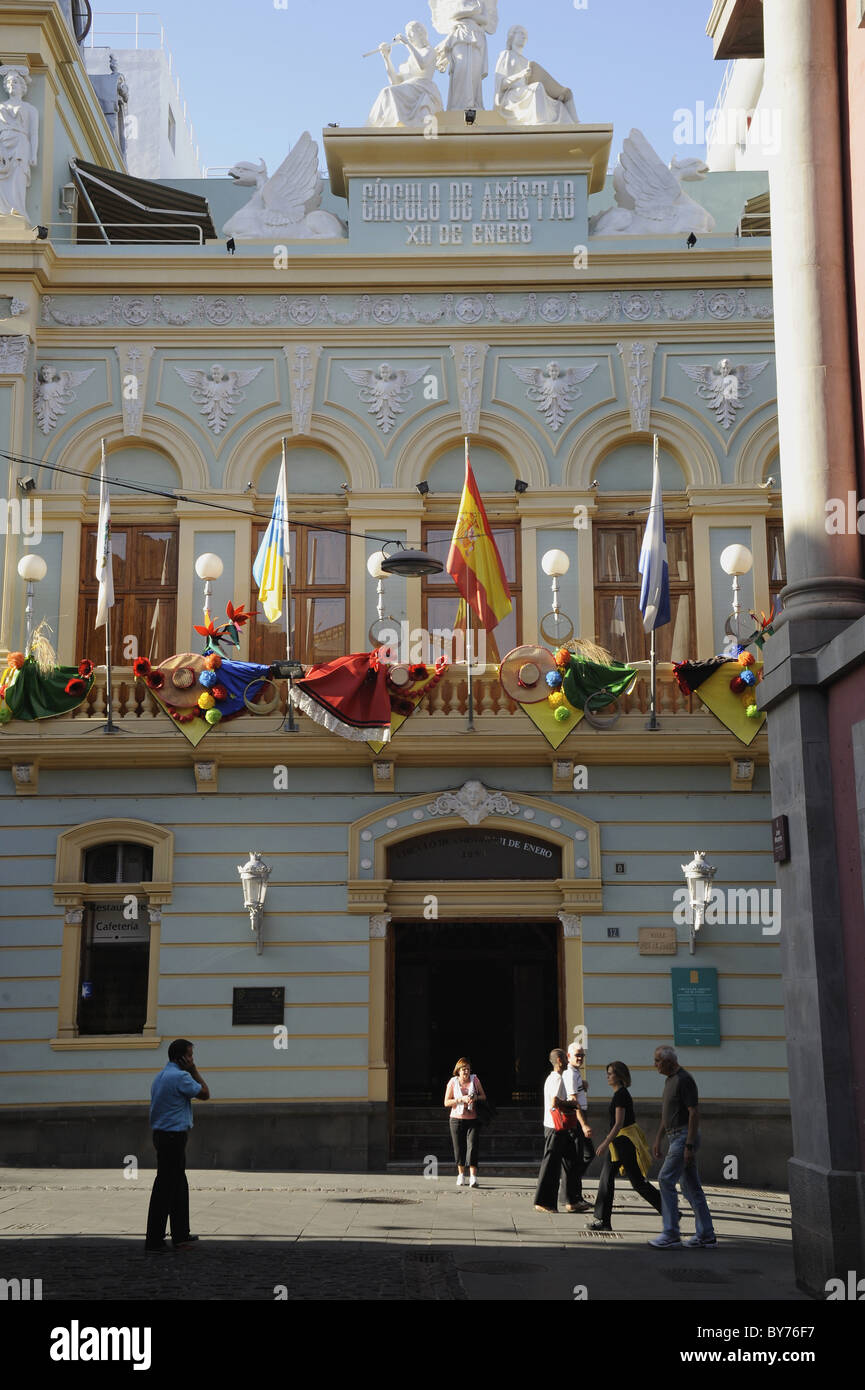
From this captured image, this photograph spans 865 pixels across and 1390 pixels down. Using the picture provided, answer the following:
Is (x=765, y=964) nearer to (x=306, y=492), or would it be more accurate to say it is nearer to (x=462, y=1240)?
(x=462, y=1240)

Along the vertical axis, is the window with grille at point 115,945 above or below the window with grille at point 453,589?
below

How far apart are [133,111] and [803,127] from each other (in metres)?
27.7

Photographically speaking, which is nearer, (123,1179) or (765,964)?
(123,1179)

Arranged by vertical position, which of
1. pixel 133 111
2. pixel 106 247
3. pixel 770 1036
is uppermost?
pixel 133 111

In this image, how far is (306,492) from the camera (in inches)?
912

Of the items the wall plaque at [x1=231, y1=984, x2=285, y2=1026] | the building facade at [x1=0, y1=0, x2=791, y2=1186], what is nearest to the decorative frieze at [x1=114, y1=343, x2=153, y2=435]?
the building facade at [x1=0, y1=0, x2=791, y2=1186]

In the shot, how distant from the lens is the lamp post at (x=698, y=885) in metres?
20.1

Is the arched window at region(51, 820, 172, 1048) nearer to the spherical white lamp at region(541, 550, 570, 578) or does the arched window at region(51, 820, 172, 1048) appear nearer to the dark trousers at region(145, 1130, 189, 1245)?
the spherical white lamp at region(541, 550, 570, 578)

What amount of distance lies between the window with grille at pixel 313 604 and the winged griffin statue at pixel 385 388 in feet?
6.67

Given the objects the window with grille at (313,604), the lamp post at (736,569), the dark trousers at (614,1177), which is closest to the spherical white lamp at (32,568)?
the window with grille at (313,604)

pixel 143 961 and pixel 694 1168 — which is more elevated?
pixel 143 961

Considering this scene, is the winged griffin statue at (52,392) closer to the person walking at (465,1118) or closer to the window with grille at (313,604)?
the window with grille at (313,604)
